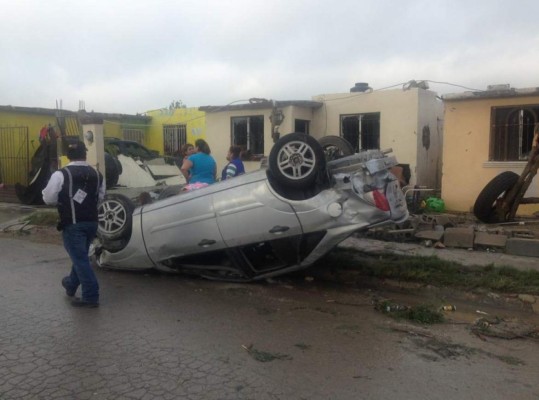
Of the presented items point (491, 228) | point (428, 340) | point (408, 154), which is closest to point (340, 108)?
point (408, 154)

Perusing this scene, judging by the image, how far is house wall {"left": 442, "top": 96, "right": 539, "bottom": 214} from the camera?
40.6 feet

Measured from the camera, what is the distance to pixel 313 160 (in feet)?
18.3

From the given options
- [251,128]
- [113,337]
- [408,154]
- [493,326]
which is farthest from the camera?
[251,128]

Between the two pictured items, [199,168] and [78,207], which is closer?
[78,207]

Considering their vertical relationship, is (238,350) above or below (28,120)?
below

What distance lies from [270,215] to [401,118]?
1004 centimetres

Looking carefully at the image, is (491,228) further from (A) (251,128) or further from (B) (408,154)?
(A) (251,128)

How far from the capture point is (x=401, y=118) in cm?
1472

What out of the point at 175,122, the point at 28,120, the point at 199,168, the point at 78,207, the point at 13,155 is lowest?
the point at 78,207

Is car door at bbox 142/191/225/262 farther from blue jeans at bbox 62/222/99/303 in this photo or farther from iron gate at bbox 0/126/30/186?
iron gate at bbox 0/126/30/186

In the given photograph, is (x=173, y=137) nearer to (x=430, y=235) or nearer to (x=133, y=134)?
(x=133, y=134)

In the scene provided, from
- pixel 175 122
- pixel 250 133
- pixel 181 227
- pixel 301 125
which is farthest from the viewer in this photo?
pixel 175 122

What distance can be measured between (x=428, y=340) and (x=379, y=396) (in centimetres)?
129

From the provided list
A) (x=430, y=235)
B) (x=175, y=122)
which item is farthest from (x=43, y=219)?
(x=175, y=122)
